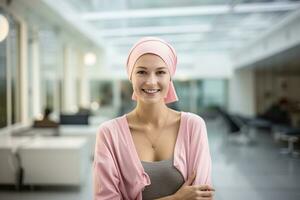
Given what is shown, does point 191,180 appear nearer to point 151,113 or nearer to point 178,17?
point 151,113

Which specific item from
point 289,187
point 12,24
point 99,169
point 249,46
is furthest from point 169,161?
point 249,46

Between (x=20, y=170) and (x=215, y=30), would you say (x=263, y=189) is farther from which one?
(x=215, y=30)

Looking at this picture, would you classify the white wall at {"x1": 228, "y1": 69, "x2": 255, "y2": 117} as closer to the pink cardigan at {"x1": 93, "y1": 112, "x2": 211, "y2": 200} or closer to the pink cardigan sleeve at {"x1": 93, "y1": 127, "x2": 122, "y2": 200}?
the pink cardigan at {"x1": 93, "y1": 112, "x2": 211, "y2": 200}

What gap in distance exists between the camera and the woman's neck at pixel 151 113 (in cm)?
127

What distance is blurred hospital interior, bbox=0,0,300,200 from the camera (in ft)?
15.3

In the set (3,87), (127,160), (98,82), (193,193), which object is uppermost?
(98,82)

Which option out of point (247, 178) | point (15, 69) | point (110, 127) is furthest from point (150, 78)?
point (15, 69)

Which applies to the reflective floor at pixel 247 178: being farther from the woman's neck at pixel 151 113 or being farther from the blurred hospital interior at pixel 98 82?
the woman's neck at pixel 151 113

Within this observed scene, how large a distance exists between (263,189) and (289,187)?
43cm

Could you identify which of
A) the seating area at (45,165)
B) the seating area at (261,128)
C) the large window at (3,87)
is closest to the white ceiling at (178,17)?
the large window at (3,87)

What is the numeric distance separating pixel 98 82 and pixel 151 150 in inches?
494

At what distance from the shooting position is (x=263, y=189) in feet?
15.2

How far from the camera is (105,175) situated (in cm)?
116

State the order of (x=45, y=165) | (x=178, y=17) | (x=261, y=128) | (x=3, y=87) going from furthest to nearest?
(x=261, y=128) < (x=178, y=17) < (x=3, y=87) < (x=45, y=165)
